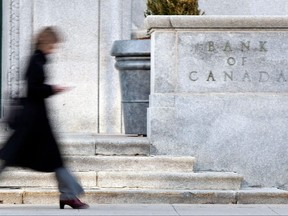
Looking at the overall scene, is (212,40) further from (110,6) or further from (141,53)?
(110,6)

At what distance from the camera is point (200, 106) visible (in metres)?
12.5

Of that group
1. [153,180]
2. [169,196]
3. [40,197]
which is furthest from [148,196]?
[40,197]

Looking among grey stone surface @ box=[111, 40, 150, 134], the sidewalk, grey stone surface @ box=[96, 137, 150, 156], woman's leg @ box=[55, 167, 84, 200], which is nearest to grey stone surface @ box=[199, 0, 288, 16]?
grey stone surface @ box=[111, 40, 150, 134]

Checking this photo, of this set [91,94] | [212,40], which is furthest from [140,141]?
[91,94]

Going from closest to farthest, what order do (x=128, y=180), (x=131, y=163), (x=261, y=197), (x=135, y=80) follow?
(x=261, y=197), (x=128, y=180), (x=131, y=163), (x=135, y=80)

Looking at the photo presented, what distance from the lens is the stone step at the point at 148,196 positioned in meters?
11.2

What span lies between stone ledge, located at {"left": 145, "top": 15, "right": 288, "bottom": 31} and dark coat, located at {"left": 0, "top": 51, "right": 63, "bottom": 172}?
2679 mm

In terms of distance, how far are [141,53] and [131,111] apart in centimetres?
79

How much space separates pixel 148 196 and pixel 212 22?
2376mm

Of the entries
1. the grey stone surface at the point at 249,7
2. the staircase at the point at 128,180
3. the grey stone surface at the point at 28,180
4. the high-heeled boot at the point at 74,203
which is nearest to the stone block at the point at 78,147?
the staircase at the point at 128,180

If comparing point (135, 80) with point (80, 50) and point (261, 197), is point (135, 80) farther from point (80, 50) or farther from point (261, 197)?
point (261, 197)

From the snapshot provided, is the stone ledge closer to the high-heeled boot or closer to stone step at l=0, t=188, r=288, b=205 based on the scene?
stone step at l=0, t=188, r=288, b=205

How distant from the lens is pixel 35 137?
398 inches

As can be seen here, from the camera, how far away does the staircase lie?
37.1 feet
